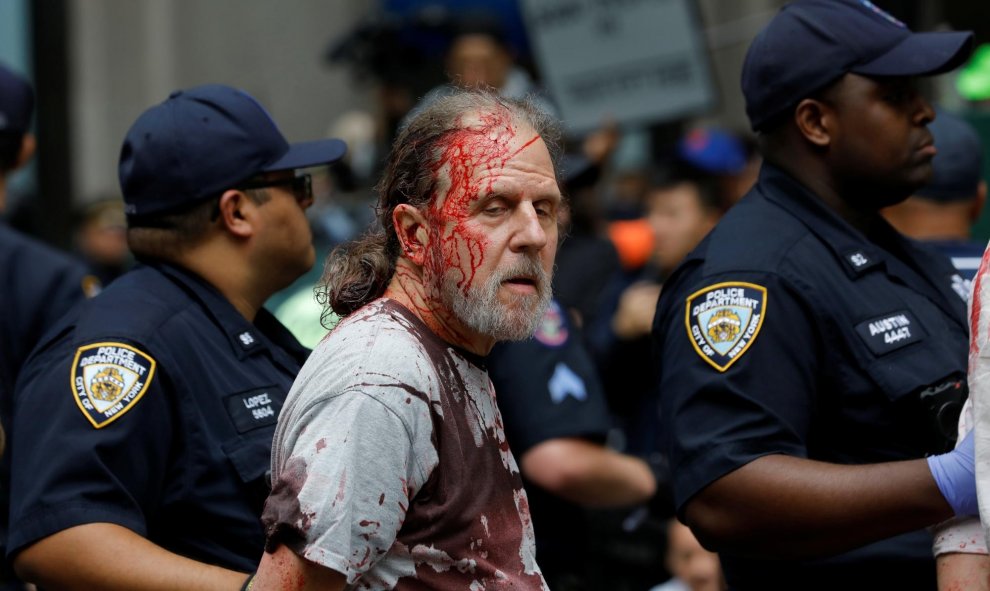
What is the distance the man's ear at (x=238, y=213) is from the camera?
138 inches

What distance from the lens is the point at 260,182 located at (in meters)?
3.58

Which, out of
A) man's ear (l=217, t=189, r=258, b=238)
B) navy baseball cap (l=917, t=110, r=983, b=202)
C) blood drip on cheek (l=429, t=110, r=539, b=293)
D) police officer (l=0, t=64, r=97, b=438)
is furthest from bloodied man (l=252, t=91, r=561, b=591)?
navy baseball cap (l=917, t=110, r=983, b=202)

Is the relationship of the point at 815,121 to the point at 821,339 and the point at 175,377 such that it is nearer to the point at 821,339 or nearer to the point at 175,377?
the point at 821,339

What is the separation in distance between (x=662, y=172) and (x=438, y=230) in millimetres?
4594

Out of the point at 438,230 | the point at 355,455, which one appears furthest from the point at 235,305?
the point at 355,455

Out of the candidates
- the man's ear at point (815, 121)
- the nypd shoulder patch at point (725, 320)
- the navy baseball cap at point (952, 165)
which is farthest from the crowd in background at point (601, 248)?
the navy baseball cap at point (952, 165)

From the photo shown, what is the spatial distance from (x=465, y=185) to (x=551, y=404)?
1.88 metres

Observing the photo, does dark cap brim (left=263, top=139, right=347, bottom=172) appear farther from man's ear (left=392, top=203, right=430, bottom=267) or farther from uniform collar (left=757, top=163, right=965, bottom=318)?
uniform collar (left=757, top=163, right=965, bottom=318)

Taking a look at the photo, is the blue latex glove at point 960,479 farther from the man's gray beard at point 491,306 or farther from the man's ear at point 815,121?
the man's ear at point 815,121

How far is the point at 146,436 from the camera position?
10.2 ft

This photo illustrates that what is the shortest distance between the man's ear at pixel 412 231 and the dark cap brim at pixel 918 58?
1.29m

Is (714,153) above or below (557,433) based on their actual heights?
above

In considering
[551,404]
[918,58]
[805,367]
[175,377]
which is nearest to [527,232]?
[805,367]

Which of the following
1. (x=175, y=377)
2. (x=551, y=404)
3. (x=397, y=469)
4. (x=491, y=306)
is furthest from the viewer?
(x=551, y=404)
